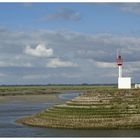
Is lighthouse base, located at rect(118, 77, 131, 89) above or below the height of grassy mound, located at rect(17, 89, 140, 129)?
above

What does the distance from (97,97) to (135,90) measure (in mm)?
5539

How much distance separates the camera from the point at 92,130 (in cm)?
6669

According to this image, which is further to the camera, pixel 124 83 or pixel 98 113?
pixel 124 83

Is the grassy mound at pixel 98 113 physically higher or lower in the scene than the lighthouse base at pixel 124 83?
lower

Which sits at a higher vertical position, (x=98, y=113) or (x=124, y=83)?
(x=124, y=83)

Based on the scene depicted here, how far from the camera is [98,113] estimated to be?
70.6 meters

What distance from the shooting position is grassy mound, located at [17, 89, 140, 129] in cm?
6894

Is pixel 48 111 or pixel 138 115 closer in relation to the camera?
pixel 138 115

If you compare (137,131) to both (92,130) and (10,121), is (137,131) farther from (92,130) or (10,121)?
(10,121)

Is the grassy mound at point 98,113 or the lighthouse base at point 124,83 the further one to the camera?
the lighthouse base at point 124,83

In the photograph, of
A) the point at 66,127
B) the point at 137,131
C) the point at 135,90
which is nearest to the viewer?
the point at 137,131

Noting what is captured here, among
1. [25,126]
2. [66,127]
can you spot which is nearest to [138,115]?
[66,127]

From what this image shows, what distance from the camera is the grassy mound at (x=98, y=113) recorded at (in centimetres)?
6894

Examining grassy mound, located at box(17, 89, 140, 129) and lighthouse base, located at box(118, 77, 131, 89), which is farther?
lighthouse base, located at box(118, 77, 131, 89)
